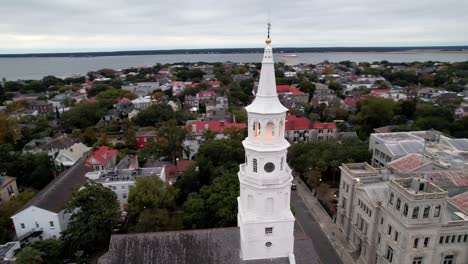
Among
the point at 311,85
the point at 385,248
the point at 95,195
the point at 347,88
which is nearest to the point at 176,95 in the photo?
the point at 311,85

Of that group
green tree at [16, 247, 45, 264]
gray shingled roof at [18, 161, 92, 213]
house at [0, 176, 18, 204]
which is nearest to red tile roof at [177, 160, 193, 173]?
gray shingled roof at [18, 161, 92, 213]

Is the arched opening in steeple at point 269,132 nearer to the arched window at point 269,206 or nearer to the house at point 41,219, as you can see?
the arched window at point 269,206

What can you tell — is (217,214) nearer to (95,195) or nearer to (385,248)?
(95,195)

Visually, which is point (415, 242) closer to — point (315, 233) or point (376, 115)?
point (315, 233)

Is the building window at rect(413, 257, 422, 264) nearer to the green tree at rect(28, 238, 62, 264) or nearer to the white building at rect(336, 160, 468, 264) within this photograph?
Answer: the white building at rect(336, 160, 468, 264)

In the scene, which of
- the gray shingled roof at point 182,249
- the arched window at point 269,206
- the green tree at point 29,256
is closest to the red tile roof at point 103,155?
the green tree at point 29,256

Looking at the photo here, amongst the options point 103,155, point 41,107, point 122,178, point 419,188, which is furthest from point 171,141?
point 41,107
